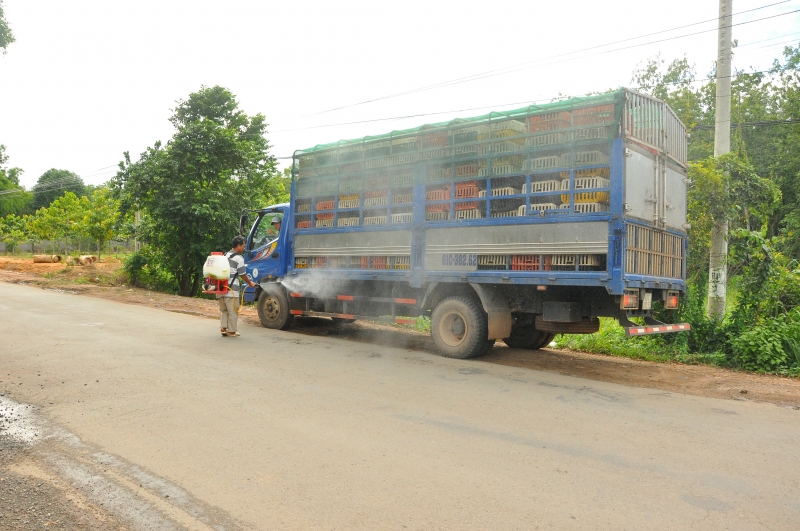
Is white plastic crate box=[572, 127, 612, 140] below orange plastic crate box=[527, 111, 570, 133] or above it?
below

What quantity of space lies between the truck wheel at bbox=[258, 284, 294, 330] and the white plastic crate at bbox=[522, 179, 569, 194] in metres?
5.35

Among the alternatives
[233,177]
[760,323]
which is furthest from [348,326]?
[233,177]

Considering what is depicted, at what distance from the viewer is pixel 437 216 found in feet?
30.1

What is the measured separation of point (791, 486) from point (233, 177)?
2002cm

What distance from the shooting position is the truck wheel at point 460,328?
28.5 feet

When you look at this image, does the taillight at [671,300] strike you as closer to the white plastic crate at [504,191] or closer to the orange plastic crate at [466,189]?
the white plastic crate at [504,191]

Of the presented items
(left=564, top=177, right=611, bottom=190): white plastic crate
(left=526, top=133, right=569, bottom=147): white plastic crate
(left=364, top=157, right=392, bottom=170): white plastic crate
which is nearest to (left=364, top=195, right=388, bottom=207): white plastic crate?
(left=364, top=157, right=392, bottom=170): white plastic crate

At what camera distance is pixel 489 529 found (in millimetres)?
3330

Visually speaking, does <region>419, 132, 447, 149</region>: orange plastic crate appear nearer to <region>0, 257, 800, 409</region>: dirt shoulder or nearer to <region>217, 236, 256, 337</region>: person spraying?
<region>0, 257, 800, 409</region>: dirt shoulder

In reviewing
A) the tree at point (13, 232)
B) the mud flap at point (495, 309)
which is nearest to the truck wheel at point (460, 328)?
the mud flap at point (495, 309)

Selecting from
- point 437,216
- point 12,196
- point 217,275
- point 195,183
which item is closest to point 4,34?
point 195,183

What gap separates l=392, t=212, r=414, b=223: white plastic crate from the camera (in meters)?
9.52

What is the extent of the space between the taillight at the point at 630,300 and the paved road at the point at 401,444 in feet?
3.38

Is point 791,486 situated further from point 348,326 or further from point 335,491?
point 348,326
